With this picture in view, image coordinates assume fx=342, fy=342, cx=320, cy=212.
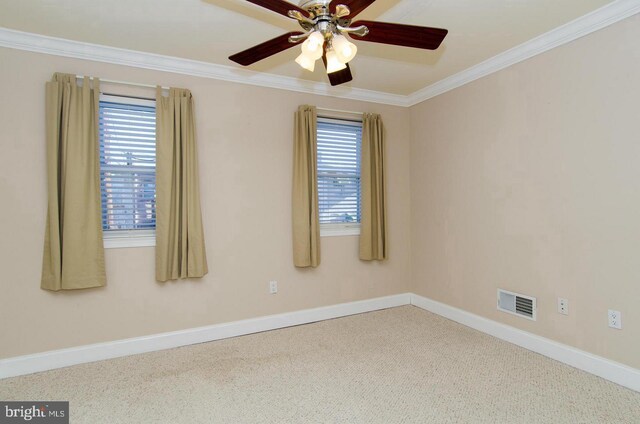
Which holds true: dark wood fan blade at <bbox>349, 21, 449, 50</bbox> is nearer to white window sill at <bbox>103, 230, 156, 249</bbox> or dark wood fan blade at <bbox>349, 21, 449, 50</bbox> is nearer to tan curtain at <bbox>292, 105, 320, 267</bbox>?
tan curtain at <bbox>292, 105, 320, 267</bbox>

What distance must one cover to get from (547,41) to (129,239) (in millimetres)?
3748

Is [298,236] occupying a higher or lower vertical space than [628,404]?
higher

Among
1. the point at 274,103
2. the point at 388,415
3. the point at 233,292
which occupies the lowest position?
the point at 388,415

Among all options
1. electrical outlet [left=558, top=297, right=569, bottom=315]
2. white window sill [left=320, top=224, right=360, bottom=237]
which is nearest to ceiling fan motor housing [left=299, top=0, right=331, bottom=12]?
white window sill [left=320, top=224, right=360, bottom=237]

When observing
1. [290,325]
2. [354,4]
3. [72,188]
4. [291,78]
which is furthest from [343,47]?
[290,325]

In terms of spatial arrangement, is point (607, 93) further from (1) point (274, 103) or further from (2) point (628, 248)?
(1) point (274, 103)

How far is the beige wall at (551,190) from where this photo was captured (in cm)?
230

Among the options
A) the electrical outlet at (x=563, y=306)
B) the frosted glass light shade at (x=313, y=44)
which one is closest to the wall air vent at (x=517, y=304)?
the electrical outlet at (x=563, y=306)

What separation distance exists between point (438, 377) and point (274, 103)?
111 inches

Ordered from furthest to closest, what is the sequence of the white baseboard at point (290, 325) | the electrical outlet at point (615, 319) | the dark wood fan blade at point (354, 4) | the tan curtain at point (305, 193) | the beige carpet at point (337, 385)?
1. the tan curtain at point (305, 193)
2. the white baseboard at point (290, 325)
3. the electrical outlet at point (615, 319)
4. the beige carpet at point (337, 385)
5. the dark wood fan blade at point (354, 4)

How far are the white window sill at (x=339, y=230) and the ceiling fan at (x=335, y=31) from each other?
2.16 metres

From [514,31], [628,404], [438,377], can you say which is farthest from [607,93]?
[438,377]

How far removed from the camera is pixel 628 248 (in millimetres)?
2273

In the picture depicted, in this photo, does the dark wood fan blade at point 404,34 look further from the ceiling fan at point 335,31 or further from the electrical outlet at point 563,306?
the electrical outlet at point 563,306
